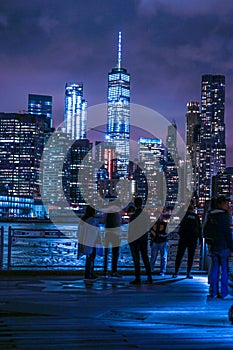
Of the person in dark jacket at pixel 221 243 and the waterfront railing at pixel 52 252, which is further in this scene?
the waterfront railing at pixel 52 252

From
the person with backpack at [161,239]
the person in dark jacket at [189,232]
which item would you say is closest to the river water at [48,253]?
the person with backpack at [161,239]

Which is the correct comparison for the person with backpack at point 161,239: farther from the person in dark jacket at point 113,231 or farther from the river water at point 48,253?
the river water at point 48,253

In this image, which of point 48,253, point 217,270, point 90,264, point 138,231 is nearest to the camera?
point 217,270

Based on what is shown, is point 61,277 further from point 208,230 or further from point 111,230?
point 208,230

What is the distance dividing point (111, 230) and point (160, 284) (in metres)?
1.90

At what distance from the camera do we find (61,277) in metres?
15.1

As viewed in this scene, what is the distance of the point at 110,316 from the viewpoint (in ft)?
31.1

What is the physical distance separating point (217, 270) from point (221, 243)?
56 centimetres

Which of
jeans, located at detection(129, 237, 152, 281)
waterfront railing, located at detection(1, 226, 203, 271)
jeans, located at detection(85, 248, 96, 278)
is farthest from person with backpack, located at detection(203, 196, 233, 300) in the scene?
waterfront railing, located at detection(1, 226, 203, 271)

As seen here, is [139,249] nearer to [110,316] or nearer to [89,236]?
[89,236]

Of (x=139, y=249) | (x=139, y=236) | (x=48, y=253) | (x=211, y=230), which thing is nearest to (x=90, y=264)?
(x=139, y=249)

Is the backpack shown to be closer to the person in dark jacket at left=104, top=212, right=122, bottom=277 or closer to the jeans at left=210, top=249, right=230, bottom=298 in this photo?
the jeans at left=210, top=249, right=230, bottom=298

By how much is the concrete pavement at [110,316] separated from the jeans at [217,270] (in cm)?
24

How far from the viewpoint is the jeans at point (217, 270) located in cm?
1137
